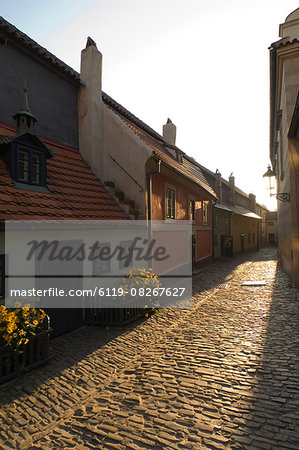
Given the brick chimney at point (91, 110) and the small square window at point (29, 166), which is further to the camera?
the brick chimney at point (91, 110)

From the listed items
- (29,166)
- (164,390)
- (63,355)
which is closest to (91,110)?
(29,166)

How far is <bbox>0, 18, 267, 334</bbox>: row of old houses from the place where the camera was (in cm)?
686

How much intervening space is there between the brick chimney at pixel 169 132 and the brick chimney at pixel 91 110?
9.26 meters

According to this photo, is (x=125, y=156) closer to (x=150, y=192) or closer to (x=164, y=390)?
(x=150, y=192)

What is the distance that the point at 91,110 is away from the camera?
10359 millimetres

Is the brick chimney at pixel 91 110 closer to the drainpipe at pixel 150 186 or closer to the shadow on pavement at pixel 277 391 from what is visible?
the drainpipe at pixel 150 186

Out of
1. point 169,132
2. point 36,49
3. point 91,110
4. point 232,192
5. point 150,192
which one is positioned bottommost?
point 150,192

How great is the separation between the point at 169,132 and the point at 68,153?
11.6 meters

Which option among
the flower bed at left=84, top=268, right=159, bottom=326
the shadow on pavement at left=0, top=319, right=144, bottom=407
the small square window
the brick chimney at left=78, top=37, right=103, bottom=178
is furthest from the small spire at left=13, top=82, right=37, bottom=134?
the shadow on pavement at left=0, top=319, right=144, bottom=407

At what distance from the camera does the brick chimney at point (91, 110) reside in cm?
1033

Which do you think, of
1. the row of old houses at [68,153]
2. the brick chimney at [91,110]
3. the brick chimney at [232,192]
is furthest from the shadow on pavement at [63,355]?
the brick chimney at [232,192]

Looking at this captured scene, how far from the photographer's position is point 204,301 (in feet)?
34.2

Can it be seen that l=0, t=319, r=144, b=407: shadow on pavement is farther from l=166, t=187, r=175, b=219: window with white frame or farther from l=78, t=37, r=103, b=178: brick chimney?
l=166, t=187, r=175, b=219: window with white frame

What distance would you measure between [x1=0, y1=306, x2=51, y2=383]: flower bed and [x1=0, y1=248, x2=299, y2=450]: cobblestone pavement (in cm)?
20
